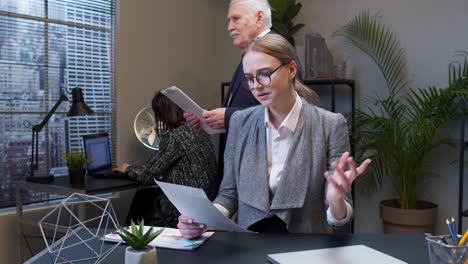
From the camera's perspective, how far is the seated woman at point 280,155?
4.88 ft

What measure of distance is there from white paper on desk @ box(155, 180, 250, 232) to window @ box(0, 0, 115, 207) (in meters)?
1.88

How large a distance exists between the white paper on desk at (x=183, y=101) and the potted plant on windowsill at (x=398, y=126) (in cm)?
169

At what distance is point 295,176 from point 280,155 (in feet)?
0.34

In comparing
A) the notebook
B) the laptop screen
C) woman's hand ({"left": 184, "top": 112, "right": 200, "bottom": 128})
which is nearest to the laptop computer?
the laptop screen

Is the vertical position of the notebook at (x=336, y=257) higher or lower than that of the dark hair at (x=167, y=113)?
lower

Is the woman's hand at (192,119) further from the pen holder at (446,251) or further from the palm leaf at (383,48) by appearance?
the palm leaf at (383,48)

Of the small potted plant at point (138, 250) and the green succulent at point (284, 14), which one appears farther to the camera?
the green succulent at point (284, 14)

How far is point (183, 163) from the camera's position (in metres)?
2.93

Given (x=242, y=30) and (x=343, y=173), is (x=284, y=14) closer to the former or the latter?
(x=242, y=30)

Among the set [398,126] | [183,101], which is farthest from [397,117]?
[183,101]

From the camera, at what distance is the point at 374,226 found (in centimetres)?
407

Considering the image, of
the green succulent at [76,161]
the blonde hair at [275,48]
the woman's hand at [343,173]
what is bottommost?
the green succulent at [76,161]

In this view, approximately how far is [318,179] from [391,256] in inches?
15.5

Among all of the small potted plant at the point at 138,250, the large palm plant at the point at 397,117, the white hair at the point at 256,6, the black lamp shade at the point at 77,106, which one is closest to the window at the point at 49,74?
the black lamp shade at the point at 77,106
